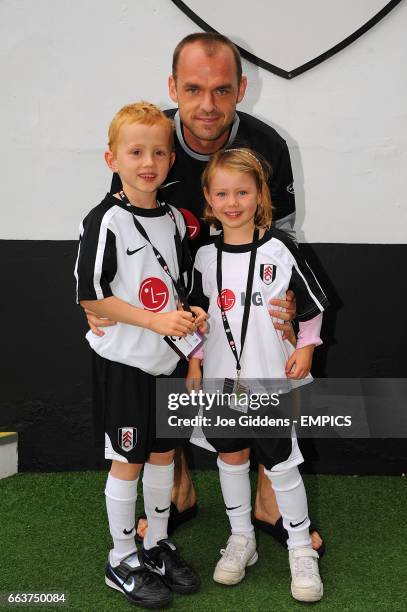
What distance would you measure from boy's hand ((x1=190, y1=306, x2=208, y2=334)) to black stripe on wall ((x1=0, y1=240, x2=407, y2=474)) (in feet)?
4.03

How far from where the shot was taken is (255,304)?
2289mm

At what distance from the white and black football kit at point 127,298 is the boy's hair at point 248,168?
20 cm

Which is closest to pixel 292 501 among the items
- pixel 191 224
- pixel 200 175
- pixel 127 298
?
pixel 127 298

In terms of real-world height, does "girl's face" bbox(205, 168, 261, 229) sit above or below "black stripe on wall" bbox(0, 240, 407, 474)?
above

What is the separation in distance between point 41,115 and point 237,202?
55.1 inches

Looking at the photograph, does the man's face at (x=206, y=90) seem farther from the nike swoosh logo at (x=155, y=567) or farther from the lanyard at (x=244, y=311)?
the nike swoosh logo at (x=155, y=567)

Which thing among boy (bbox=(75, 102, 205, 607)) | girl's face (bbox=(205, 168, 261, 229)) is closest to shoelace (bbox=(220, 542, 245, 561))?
boy (bbox=(75, 102, 205, 607))

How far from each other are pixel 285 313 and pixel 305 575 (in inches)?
32.5

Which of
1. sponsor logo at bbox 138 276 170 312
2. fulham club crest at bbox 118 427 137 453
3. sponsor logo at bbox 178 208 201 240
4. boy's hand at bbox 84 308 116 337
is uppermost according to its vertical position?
sponsor logo at bbox 178 208 201 240

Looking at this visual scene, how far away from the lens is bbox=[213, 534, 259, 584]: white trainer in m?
2.41

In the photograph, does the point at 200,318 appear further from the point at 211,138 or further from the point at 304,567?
the point at 304,567

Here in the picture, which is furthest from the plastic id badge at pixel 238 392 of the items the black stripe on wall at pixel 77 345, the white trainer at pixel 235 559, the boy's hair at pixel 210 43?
the black stripe on wall at pixel 77 345

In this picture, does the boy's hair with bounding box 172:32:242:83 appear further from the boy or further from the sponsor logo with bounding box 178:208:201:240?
the sponsor logo with bounding box 178:208:201:240

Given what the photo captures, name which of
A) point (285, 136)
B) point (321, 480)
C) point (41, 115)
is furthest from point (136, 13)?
point (321, 480)
